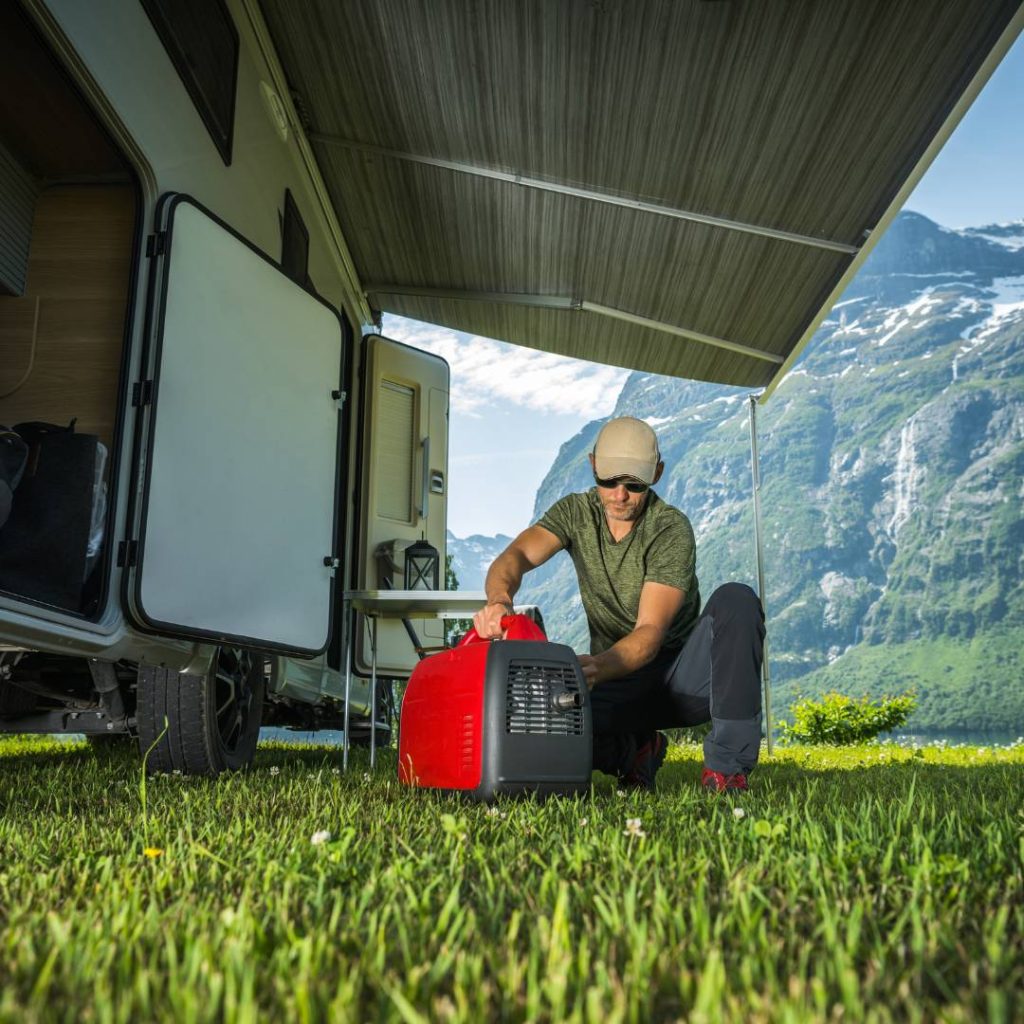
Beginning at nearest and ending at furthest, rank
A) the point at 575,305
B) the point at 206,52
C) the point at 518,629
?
1. the point at 518,629
2. the point at 206,52
3. the point at 575,305

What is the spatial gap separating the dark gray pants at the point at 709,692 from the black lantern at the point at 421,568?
2.16 metres

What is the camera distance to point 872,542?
112m

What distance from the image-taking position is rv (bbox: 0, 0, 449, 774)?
2412mm

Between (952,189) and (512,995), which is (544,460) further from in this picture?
(512,995)

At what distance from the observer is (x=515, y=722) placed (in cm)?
208

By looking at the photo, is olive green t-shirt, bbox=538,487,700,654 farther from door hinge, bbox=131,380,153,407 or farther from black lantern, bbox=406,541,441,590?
black lantern, bbox=406,541,441,590

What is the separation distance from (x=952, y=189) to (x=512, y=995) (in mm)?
213983

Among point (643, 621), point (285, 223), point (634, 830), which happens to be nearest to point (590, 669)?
point (643, 621)

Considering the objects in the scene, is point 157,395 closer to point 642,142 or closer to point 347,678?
point 347,678

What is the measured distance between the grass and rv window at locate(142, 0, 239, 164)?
212 centimetres

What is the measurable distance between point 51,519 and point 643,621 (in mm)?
1529

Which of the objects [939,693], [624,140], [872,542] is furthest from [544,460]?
[624,140]

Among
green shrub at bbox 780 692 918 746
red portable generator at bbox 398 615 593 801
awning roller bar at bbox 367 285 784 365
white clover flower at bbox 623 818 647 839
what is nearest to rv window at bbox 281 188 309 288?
awning roller bar at bbox 367 285 784 365

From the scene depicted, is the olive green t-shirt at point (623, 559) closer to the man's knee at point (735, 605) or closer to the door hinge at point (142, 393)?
the man's knee at point (735, 605)
